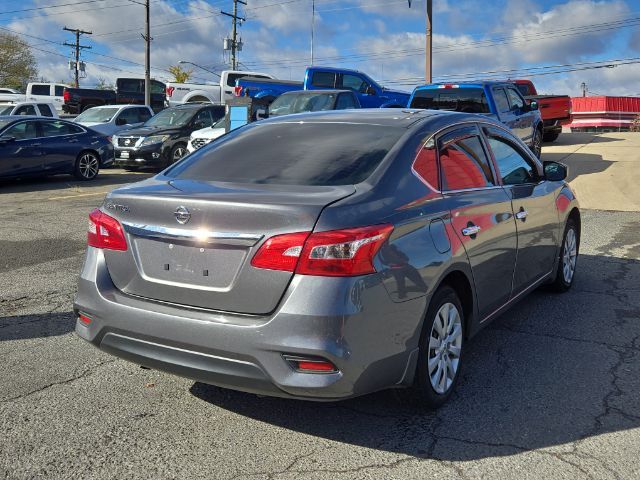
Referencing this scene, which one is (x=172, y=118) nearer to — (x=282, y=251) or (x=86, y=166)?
(x=86, y=166)

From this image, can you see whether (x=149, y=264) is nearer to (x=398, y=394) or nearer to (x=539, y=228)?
(x=398, y=394)

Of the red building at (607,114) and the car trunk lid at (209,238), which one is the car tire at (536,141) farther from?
the red building at (607,114)

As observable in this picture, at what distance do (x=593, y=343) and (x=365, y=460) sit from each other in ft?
8.08

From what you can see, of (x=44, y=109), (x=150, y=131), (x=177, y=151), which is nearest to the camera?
(x=150, y=131)

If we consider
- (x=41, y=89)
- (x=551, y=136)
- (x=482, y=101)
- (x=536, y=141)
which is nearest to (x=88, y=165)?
(x=482, y=101)

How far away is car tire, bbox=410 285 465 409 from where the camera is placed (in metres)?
3.53

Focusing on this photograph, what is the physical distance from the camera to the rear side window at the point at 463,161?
160 inches

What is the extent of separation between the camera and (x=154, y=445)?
333cm

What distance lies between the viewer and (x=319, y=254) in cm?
302

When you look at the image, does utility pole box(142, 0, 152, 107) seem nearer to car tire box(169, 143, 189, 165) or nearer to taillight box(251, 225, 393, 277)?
car tire box(169, 143, 189, 165)

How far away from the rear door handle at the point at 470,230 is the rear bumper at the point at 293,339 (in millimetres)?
692

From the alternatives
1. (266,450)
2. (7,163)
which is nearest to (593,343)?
(266,450)

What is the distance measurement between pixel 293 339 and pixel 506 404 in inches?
60.1

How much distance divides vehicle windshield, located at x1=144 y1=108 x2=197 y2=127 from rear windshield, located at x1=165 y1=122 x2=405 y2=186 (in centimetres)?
1401
